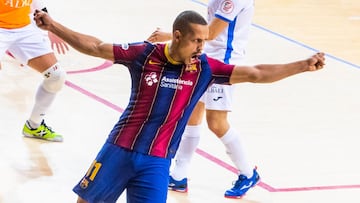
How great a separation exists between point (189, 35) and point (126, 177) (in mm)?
1032

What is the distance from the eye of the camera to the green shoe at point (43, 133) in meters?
9.28

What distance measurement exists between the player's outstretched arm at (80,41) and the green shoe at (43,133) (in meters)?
3.37

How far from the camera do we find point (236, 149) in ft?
26.2

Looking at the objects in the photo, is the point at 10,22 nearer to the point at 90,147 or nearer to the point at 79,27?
the point at 90,147

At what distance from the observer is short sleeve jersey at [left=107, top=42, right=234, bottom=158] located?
19.5ft

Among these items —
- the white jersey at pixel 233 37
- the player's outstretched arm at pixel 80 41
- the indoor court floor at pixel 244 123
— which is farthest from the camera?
the indoor court floor at pixel 244 123

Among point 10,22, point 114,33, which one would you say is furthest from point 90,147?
point 114,33

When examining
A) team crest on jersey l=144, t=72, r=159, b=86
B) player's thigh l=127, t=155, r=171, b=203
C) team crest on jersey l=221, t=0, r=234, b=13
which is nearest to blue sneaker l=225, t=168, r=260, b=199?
team crest on jersey l=221, t=0, r=234, b=13

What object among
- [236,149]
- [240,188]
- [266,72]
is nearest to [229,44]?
[236,149]

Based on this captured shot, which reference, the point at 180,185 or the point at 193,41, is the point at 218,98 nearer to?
the point at 180,185

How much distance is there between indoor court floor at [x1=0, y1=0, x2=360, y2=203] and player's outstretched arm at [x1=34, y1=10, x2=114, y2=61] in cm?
220

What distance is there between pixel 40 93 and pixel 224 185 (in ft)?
7.11

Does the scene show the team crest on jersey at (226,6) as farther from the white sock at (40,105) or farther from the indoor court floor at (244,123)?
the white sock at (40,105)

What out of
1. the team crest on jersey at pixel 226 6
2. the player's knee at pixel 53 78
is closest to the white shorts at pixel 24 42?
the player's knee at pixel 53 78
